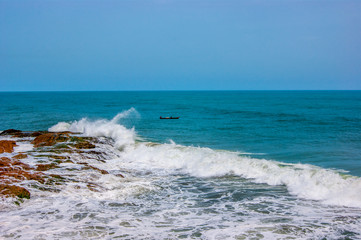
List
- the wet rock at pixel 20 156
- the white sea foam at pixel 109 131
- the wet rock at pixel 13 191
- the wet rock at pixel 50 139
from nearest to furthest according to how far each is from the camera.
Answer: the wet rock at pixel 13 191, the wet rock at pixel 20 156, the wet rock at pixel 50 139, the white sea foam at pixel 109 131

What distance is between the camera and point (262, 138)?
31344 mm

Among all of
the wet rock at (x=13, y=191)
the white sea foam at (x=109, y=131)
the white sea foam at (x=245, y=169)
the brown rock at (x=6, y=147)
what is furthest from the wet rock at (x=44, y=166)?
the white sea foam at (x=109, y=131)

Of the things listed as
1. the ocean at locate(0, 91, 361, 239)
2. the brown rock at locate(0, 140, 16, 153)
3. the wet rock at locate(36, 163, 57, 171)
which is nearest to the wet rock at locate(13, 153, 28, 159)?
the ocean at locate(0, 91, 361, 239)

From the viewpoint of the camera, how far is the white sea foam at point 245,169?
1480 cm

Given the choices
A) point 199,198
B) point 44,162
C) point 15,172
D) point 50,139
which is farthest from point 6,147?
point 199,198

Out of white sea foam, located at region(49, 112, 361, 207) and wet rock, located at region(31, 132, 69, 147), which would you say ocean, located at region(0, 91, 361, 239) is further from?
wet rock, located at region(31, 132, 69, 147)

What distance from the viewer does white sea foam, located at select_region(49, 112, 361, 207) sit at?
14797 millimetres

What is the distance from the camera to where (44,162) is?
19562mm

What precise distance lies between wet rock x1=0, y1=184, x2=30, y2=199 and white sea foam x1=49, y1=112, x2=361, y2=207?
22.1ft

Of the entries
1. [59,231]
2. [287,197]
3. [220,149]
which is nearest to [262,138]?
[220,149]

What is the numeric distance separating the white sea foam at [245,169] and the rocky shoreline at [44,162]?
2167 mm

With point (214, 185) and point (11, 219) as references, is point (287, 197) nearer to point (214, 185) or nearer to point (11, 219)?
point (214, 185)

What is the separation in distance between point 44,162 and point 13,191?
5477 millimetres

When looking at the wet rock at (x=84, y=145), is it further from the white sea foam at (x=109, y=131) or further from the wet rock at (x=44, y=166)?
the wet rock at (x=44, y=166)
